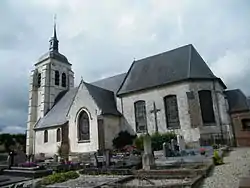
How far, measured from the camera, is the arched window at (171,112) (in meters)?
19.0

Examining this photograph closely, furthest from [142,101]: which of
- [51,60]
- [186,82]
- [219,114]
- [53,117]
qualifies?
[51,60]

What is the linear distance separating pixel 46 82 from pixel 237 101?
24299mm

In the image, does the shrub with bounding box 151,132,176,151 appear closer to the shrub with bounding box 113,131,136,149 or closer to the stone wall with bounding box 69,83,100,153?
the shrub with bounding box 113,131,136,149

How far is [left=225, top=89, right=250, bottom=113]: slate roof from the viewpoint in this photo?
18328mm

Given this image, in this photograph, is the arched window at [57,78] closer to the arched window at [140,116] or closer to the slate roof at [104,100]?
the slate roof at [104,100]

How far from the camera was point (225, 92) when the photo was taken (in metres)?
20.7

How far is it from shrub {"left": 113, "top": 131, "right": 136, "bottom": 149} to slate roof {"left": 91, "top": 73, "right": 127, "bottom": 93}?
18.3 ft

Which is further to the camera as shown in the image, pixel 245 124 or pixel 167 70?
pixel 167 70

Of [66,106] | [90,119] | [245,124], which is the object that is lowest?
[245,124]

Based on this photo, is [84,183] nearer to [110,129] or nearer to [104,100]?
[110,129]

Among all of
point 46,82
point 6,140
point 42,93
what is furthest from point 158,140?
point 6,140

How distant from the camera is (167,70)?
21188mm

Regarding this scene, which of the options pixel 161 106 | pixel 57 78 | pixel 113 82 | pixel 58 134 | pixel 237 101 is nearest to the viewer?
pixel 237 101

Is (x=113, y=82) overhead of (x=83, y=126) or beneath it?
overhead
